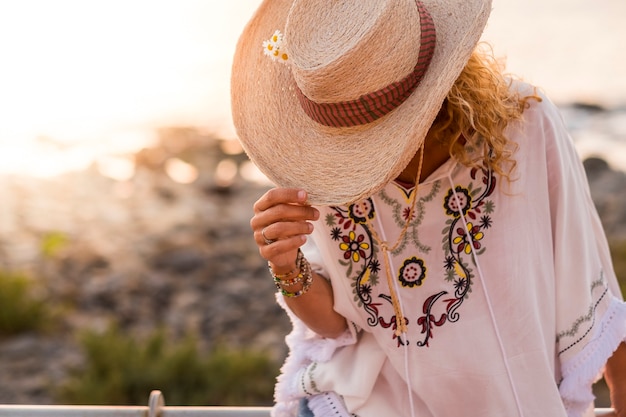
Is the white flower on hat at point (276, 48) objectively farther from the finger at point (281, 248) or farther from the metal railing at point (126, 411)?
the metal railing at point (126, 411)

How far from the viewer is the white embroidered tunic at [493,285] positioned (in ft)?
6.29

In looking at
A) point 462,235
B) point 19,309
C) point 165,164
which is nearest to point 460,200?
point 462,235

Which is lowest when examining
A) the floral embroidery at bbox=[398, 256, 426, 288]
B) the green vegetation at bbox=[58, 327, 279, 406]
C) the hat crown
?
the floral embroidery at bbox=[398, 256, 426, 288]

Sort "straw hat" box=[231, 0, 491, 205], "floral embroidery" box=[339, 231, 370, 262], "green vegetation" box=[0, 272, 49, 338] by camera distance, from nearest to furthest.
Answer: "straw hat" box=[231, 0, 491, 205]
"floral embroidery" box=[339, 231, 370, 262]
"green vegetation" box=[0, 272, 49, 338]

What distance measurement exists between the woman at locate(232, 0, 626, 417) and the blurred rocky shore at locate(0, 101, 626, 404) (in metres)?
4.21

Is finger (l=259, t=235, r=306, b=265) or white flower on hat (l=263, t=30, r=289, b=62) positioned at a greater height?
white flower on hat (l=263, t=30, r=289, b=62)

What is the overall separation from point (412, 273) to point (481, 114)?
1.32ft

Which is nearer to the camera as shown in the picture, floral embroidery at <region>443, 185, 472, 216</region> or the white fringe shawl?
floral embroidery at <region>443, 185, 472, 216</region>

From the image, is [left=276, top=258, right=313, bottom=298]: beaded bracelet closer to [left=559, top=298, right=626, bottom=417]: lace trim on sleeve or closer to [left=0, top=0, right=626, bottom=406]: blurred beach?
[left=559, top=298, right=626, bottom=417]: lace trim on sleeve

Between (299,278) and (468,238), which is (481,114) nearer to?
(468,238)

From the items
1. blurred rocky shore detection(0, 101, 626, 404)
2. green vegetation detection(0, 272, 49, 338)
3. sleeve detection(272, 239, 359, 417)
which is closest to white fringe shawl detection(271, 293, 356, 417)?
sleeve detection(272, 239, 359, 417)

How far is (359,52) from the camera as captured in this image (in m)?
1.69

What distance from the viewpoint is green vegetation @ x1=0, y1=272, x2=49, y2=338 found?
6641 mm

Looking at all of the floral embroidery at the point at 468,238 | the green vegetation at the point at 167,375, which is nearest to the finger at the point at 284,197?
the floral embroidery at the point at 468,238
